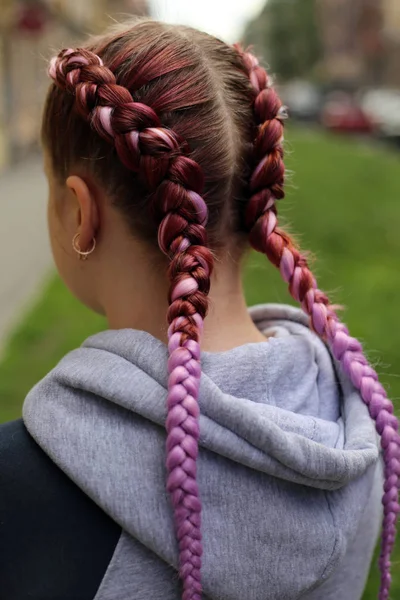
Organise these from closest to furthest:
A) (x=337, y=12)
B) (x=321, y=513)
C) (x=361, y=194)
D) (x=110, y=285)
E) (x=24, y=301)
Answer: (x=321, y=513)
(x=110, y=285)
(x=24, y=301)
(x=361, y=194)
(x=337, y=12)

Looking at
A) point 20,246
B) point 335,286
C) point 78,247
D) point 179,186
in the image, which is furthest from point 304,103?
point 179,186

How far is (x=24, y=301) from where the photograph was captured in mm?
5023

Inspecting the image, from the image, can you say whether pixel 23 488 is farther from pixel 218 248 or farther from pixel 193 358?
pixel 218 248

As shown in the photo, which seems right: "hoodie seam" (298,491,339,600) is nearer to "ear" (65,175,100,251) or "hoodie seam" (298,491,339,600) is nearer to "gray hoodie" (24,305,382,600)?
"gray hoodie" (24,305,382,600)

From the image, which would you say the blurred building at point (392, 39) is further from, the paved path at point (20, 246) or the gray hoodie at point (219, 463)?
the gray hoodie at point (219, 463)

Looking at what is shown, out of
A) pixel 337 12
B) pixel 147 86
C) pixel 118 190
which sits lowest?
pixel 337 12

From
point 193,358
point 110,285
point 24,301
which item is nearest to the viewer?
point 193,358

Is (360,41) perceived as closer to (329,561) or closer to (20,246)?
(20,246)

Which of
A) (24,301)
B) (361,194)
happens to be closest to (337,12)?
(361,194)

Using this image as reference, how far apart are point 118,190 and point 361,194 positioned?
7.82 metres

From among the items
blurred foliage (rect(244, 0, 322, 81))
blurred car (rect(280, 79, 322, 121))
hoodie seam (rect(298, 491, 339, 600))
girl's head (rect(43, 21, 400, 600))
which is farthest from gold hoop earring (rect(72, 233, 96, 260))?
blurred foliage (rect(244, 0, 322, 81))

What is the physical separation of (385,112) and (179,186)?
924 inches

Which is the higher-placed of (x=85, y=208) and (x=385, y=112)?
(x=85, y=208)

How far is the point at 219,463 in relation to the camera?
45.6 inches
